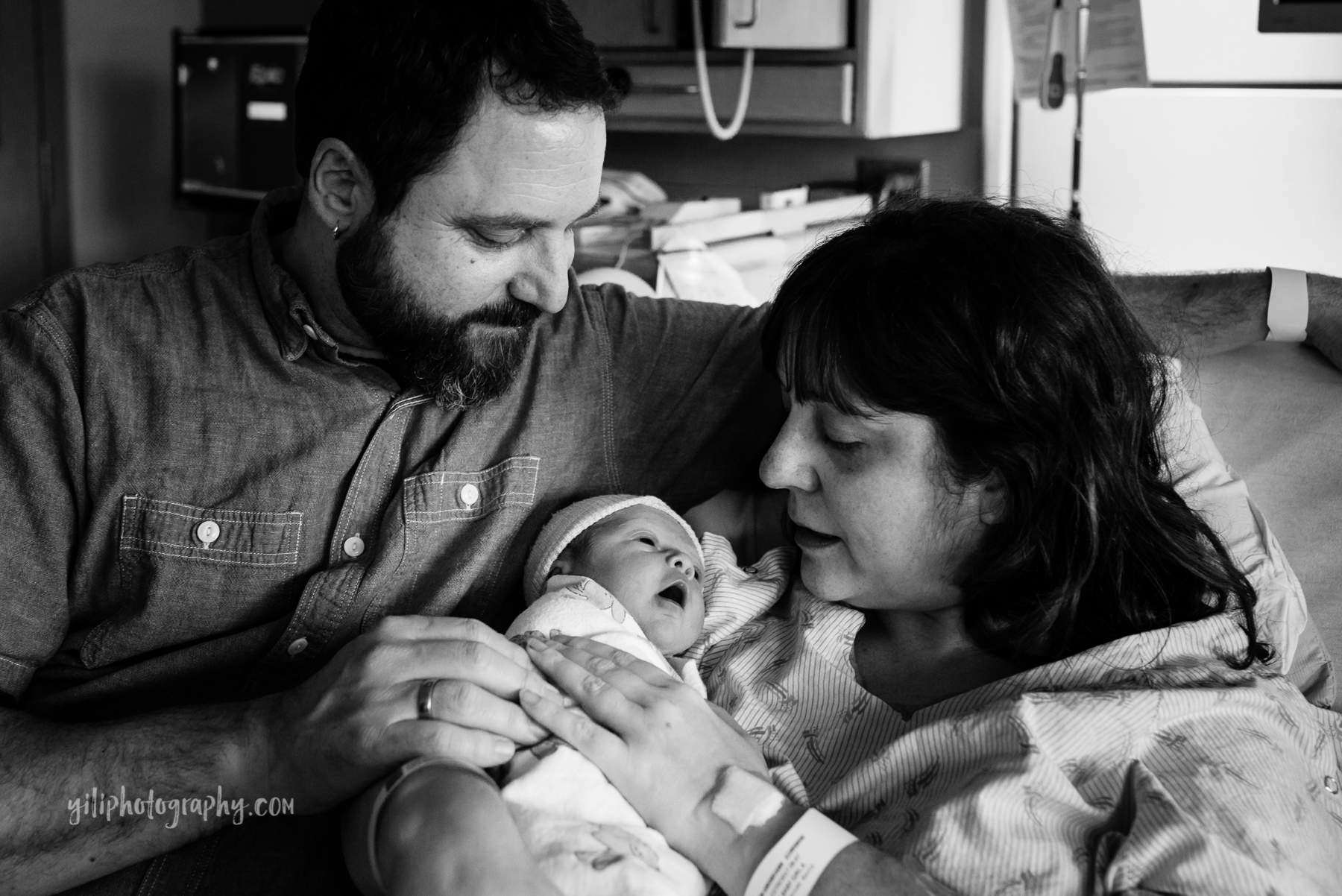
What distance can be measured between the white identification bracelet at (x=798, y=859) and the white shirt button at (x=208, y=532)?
2.48 feet

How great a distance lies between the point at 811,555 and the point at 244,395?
0.70 m

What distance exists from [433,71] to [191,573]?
0.65 m

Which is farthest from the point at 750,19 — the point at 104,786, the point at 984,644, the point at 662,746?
the point at 104,786

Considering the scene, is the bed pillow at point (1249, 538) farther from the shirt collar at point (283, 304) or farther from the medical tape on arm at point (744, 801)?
the shirt collar at point (283, 304)

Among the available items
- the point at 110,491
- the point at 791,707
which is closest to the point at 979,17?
the point at 791,707

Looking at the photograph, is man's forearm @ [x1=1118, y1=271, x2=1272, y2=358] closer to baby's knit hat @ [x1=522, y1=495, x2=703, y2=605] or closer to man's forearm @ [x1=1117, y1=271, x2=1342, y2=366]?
man's forearm @ [x1=1117, y1=271, x2=1342, y2=366]

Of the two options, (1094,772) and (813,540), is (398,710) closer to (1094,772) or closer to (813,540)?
(813,540)

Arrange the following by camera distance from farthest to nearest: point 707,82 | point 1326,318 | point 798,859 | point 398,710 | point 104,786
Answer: point 707,82, point 1326,318, point 104,786, point 398,710, point 798,859

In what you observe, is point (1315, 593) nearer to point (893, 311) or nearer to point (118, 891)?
point (893, 311)

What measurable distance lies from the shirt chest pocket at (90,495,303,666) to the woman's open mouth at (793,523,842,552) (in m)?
0.60

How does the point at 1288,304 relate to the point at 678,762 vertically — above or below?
above

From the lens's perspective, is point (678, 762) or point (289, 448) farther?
point (289, 448)

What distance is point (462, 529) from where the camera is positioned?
5.16 feet

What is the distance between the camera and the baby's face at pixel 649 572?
4.73 feet
